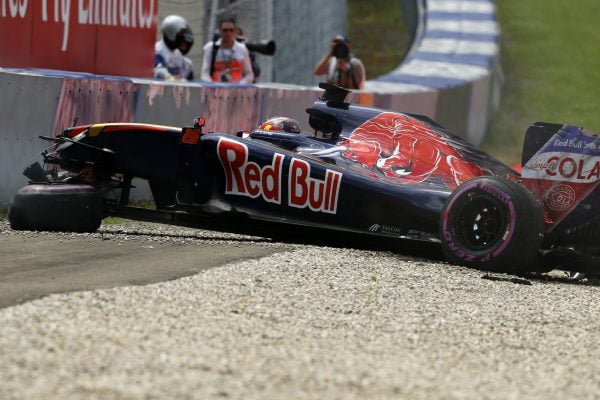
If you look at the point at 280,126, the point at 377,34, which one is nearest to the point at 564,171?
the point at 280,126

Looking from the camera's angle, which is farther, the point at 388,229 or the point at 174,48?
the point at 174,48

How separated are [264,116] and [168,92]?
4.77 ft

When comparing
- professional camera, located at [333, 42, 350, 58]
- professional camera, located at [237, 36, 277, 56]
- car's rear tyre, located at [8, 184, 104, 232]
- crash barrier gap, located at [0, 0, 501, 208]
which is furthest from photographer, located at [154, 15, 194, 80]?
car's rear tyre, located at [8, 184, 104, 232]

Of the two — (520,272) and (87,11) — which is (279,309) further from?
(87,11)

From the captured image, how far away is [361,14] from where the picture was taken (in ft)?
106

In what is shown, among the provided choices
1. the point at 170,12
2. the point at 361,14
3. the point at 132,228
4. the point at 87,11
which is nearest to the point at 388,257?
the point at 132,228

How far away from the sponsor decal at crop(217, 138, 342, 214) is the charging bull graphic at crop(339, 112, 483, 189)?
41 cm

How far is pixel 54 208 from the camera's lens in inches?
396

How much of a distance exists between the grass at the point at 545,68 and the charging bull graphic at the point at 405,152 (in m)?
10.1

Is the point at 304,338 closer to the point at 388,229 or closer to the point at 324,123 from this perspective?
the point at 388,229

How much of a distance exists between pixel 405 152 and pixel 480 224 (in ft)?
3.91

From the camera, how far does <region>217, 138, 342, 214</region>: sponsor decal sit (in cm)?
963

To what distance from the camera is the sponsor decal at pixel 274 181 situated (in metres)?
9.63

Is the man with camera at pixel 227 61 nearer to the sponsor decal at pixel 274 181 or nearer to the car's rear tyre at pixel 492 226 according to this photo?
the sponsor decal at pixel 274 181
